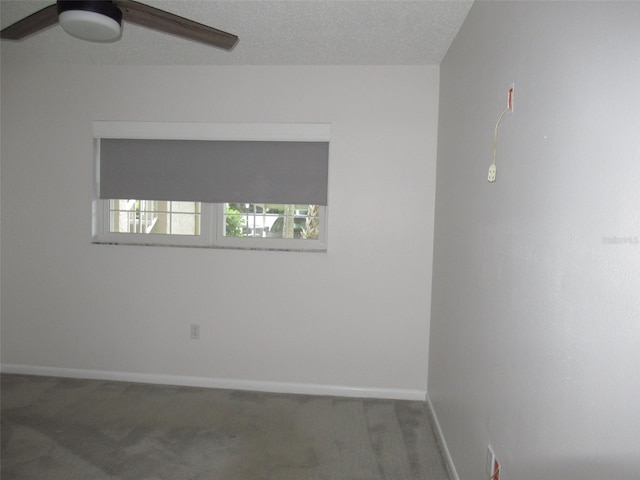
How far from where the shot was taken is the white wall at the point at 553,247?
902mm

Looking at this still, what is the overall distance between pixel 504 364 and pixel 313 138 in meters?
2.26

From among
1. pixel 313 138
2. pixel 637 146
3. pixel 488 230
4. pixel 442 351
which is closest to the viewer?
pixel 637 146

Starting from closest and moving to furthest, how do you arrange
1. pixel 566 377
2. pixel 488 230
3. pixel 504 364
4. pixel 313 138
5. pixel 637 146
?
pixel 637 146 < pixel 566 377 < pixel 504 364 < pixel 488 230 < pixel 313 138

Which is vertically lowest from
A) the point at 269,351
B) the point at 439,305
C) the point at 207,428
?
the point at 207,428

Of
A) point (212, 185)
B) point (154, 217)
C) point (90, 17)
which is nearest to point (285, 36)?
point (212, 185)

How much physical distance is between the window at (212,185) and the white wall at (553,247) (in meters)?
1.49

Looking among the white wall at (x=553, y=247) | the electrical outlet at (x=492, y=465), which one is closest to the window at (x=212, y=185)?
the white wall at (x=553, y=247)

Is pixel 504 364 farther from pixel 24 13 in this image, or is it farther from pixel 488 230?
pixel 24 13

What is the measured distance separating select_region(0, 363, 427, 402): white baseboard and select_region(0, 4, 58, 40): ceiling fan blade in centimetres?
249

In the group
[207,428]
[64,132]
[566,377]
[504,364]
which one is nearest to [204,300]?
[207,428]

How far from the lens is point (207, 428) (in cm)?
285

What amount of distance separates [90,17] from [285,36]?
4.42 feet

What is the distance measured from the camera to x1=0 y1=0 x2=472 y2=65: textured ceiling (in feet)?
7.97

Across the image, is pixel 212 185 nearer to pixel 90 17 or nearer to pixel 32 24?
pixel 32 24
